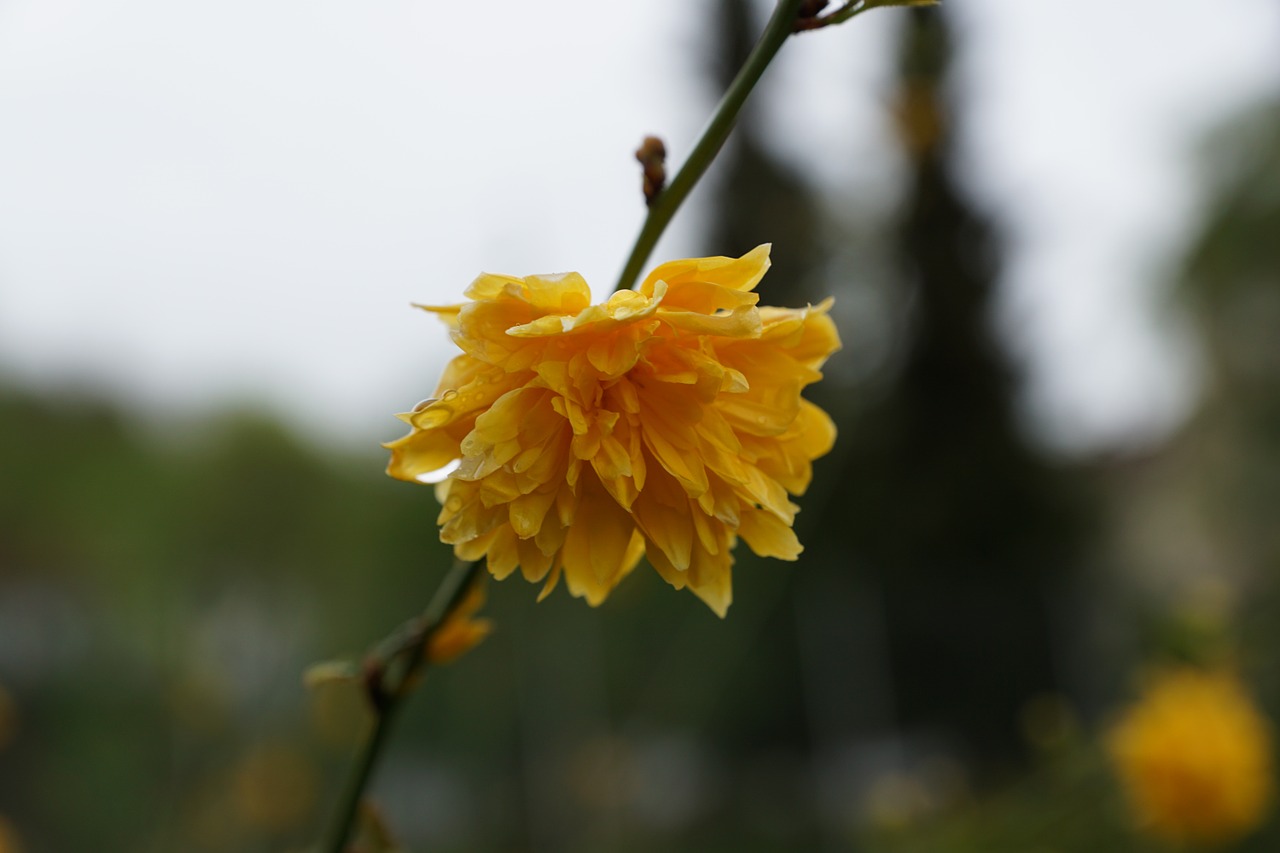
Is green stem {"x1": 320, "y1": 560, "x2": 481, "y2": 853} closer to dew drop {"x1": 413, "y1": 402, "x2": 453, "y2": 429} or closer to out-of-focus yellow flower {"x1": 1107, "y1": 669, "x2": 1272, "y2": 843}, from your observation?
dew drop {"x1": 413, "y1": 402, "x2": 453, "y2": 429}

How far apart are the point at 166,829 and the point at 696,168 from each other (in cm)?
211

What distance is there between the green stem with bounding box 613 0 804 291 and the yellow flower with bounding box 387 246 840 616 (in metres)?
0.01

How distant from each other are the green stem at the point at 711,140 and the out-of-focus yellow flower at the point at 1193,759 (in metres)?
1.19

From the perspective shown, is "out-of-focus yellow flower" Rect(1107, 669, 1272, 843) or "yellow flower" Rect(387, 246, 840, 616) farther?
"out-of-focus yellow flower" Rect(1107, 669, 1272, 843)

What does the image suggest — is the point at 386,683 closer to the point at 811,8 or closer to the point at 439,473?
the point at 439,473

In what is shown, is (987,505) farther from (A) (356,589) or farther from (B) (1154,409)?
(A) (356,589)

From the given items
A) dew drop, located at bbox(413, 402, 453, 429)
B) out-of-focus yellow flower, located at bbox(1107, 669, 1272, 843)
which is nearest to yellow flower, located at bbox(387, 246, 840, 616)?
dew drop, located at bbox(413, 402, 453, 429)

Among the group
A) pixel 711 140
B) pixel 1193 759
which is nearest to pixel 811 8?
pixel 711 140

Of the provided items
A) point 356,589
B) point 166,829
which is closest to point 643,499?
point 166,829

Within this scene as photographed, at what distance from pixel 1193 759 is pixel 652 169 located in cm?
121

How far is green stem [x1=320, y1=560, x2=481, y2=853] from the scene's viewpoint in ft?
1.22

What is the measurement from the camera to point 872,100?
238 centimetres

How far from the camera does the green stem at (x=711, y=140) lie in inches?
11.9

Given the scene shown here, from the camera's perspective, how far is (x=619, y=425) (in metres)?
0.36
